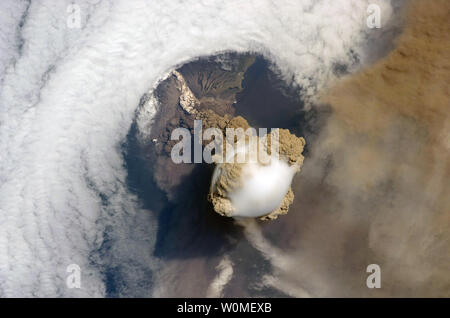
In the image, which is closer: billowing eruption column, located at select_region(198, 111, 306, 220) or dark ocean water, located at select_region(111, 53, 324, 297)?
billowing eruption column, located at select_region(198, 111, 306, 220)

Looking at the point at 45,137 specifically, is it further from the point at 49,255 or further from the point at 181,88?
the point at 181,88

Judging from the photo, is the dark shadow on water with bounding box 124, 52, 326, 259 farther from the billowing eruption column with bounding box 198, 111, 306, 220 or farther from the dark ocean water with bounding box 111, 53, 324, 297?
the billowing eruption column with bounding box 198, 111, 306, 220

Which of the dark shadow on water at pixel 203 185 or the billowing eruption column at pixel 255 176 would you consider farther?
the dark shadow on water at pixel 203 185

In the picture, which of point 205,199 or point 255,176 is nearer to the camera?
point 255,176

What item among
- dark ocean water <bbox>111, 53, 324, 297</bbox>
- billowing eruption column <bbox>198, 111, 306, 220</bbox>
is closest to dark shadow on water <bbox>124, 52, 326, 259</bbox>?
dark ocean water <bbox>111, 53, 324, 297</bbox>

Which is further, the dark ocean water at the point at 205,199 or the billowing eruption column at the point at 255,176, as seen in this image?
the dark ocean water at the point at 205,199

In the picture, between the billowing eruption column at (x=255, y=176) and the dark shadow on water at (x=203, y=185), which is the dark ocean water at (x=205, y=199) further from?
the billowing eruption column at (x=255, y=176)

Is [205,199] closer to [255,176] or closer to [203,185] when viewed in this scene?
[203,185]

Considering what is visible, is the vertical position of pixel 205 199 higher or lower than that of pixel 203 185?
lower

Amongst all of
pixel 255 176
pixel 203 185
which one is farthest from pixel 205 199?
pixel 255 176

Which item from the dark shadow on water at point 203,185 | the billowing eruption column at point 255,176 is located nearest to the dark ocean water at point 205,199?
the dark shadow on water at point 203,185

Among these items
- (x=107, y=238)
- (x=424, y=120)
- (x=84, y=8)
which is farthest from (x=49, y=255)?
(x=424, y=120)
